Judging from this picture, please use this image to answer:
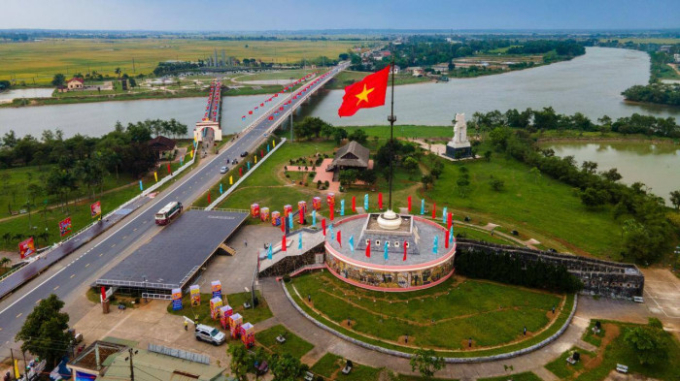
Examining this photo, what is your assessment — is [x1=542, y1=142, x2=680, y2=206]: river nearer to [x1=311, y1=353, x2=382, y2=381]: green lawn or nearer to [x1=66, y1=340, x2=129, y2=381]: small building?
[x1=311, y1=353, x2=382, y2=381]: green lawn

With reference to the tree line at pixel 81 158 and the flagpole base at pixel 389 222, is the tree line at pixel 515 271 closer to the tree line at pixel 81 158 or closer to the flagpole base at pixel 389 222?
the flagpole base at pixel 389 222

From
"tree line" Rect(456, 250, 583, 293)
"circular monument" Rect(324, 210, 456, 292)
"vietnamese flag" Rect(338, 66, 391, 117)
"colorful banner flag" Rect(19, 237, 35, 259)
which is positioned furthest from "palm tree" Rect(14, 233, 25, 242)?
"tree line" Rect(456, 250, 583, 293)

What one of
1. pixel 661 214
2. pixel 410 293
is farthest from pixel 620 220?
pixel 410 293

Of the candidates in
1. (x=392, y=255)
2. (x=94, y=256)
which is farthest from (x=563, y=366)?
(x=94, y=256)

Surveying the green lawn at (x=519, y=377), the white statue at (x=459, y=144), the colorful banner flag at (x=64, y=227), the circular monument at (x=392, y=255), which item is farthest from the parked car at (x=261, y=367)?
the white statue at (x=459, y=144)

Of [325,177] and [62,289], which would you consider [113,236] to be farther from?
[325,177]
